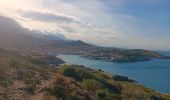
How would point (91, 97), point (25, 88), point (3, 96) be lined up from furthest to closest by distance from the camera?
point (25, 88) → point (91, 97) → point (3, 96)

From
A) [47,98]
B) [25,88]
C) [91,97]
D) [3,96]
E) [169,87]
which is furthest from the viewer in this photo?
[169,87]

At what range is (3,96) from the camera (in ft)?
66.2

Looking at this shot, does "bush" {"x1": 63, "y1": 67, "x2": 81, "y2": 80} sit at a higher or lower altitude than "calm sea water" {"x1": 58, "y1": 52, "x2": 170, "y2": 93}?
higher

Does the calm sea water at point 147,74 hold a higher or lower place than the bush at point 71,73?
lower

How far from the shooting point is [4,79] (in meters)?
27.3

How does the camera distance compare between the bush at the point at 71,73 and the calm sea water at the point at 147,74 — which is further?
the calm sea water at the point at 147,74

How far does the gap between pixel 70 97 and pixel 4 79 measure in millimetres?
9288

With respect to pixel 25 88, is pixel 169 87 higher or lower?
lower

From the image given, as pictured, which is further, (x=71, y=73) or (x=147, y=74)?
(x=147, y=74)

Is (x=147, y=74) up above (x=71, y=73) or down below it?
below

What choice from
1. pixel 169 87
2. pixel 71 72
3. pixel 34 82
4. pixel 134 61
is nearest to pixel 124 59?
pixel 134 61

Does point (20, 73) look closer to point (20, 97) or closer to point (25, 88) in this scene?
point (25, 88)

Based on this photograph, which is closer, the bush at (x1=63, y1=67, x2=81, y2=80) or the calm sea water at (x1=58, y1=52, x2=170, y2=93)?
the bush at (x1=63, y1=67, x2=81, y2=80)

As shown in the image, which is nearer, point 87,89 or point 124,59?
point 87,89
